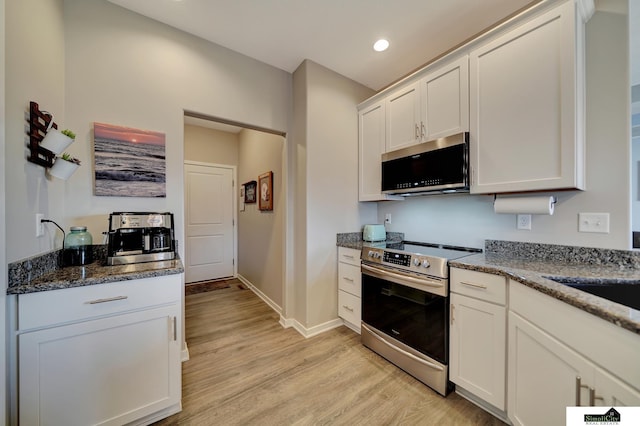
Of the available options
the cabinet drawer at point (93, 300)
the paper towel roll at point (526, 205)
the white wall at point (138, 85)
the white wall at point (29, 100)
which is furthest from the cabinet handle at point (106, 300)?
the paper towel roll at point (526, 205)

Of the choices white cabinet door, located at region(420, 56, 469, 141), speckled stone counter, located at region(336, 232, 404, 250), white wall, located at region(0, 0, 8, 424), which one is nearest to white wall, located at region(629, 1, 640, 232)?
white cabinet door, located at region(420, 56, 469, 141)

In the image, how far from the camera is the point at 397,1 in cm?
173

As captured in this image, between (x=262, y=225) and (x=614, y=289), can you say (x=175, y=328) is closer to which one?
(x=262, y=225)

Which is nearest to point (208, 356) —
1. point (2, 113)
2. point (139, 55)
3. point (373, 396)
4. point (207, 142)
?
point (373, 396)

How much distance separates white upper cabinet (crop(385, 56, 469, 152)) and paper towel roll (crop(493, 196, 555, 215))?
24.2 inches

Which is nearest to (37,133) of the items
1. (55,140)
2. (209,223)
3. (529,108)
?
(55,140)

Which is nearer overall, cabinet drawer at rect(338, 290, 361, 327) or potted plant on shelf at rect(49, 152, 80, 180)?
potted plant on shelf at rect(49, 152, 80, 180)

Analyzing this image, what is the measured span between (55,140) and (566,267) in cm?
303

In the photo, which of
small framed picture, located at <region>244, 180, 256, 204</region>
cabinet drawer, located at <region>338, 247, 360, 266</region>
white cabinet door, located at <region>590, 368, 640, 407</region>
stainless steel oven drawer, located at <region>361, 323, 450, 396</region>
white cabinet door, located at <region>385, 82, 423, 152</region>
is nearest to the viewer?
white cabinet door, located at <region>590, 368, 640, 407</region>

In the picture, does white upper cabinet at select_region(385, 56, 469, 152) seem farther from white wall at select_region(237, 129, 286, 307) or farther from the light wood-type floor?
the light wood-type floor

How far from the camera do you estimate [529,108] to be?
1.49 m

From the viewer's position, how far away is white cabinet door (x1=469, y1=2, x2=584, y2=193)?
1349mm

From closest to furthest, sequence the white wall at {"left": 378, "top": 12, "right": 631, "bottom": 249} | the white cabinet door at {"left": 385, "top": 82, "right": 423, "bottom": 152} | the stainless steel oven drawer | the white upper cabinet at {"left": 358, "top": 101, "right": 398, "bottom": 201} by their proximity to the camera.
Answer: the white wall at {"left": 378, "top": 12, "right": 631, "bottom": 249} → the stainless steel oven drawer → the white cabinet door at {"left": 385, "top": 82, "right": 423, "bottom": 152} → the white upper cabinet at {"left": 358, "top": 101, "right": 398, "bottom": 201}

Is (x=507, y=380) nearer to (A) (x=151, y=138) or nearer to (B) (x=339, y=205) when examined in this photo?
(B) (x=339, y=205)
